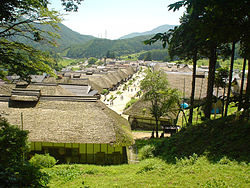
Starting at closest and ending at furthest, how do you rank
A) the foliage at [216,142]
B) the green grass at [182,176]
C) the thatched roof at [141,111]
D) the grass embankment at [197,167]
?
the green grass at [182,176] < the grass embankment at [197,167] < the foliage at [216,142] < the thatched roof at [141,111]

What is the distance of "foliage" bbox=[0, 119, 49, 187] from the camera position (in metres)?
5.77

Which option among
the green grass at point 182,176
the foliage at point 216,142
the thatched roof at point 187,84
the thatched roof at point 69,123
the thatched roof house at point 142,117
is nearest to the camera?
the green grass at point 182,176

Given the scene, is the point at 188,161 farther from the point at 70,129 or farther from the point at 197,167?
the point at 70,129

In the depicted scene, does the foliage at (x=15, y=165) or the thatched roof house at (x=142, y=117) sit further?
the thatched roof house at (x=142, y=117)

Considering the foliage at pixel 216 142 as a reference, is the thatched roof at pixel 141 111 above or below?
below

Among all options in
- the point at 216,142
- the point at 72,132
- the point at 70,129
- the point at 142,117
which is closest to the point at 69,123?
the point at 70,129

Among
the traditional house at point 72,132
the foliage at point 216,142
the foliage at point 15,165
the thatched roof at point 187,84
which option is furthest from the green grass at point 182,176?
the thatched roof at point 187,84

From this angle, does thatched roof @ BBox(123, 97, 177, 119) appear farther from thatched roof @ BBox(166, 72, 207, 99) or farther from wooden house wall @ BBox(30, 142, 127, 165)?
wooden house wall @ BBox(30, 142, 127, 165)

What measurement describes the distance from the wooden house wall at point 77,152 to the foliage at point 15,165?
16.0ft

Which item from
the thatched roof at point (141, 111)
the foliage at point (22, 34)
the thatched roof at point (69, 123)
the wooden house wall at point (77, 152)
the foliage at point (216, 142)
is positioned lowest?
the wooden house wall at point (77, 152)

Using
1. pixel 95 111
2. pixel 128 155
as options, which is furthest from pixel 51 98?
pixel 128 155

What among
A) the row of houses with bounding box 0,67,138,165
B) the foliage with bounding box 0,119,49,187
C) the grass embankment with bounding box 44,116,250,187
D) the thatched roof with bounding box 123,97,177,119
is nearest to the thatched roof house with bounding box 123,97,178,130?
the thatched roof with bounding box 123,97,177,119

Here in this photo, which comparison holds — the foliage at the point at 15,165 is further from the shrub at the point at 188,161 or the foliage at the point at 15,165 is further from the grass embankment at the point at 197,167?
the shrub at the point at 188,161

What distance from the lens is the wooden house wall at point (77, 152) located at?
14672mm
